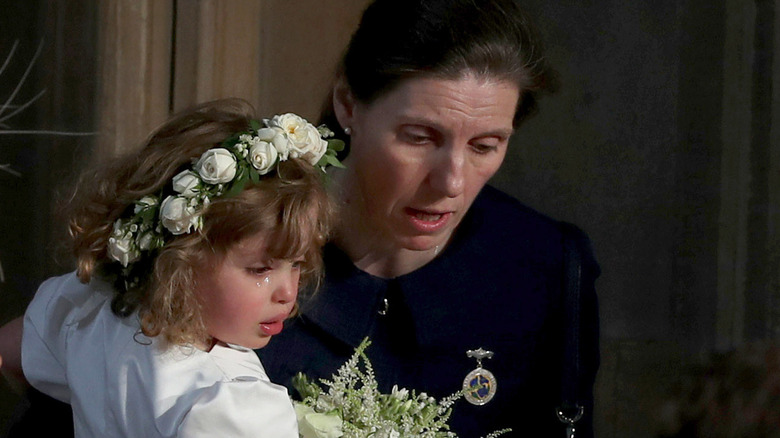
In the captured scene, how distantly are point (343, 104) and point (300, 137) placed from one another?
58 centimetres

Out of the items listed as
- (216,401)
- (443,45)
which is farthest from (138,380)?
(443,45)

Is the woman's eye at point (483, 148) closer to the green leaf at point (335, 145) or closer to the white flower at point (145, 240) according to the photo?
the green leaf at point (335, 145)

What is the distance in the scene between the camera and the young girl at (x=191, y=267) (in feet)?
7.26

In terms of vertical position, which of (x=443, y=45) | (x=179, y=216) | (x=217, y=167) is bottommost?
(x=179, y=216)

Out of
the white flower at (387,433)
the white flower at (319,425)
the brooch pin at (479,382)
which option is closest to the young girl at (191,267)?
the white flower at (319,425)

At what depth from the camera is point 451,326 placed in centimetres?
302

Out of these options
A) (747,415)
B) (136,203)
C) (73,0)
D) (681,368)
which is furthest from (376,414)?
(73,0)

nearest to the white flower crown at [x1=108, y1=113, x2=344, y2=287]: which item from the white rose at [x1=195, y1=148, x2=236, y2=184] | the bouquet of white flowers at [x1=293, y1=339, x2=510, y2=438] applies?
the white rose at [x1=195, y1=148, x2=236, y2=184]

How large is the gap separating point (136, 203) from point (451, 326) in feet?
3.40

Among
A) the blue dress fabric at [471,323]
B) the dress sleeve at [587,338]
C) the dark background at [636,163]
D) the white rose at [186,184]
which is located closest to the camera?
the white rose at [186,184]

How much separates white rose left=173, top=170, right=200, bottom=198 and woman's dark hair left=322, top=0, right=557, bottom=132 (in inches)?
28.1

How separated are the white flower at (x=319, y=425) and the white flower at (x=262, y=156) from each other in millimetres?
555

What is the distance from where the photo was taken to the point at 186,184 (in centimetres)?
232

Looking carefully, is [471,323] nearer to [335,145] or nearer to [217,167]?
[335,145]
